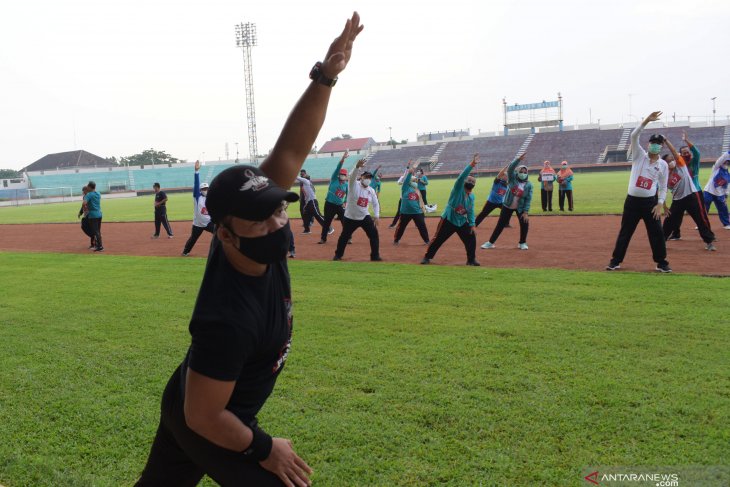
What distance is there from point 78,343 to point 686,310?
7.35 m

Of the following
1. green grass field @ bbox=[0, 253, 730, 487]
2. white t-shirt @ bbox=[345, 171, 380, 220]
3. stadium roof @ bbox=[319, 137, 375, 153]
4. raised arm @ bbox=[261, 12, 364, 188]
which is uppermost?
stadium roof @ bbox=[319, 137, 375, 153]

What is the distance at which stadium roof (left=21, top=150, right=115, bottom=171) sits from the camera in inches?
3846

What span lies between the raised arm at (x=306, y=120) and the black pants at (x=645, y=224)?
8.28 metres

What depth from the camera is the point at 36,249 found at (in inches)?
720

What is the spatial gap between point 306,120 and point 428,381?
3121mm

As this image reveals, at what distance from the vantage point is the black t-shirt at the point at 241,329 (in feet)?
6.45

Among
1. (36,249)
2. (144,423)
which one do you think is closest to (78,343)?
(144,423)

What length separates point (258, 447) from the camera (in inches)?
86.6

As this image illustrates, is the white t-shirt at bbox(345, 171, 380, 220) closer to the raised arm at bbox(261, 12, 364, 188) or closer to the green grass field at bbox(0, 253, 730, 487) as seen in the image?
the green grass field at bbox(0, 253, 730, 487)

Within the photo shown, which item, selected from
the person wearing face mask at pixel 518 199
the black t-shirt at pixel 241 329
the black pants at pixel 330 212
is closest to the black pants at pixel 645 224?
the person wearing face mask at pixel 518 199

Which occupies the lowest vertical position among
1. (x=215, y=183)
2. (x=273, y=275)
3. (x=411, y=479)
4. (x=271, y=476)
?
(x=411, y=479)

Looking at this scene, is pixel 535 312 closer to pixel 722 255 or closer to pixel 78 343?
pixel 78 343

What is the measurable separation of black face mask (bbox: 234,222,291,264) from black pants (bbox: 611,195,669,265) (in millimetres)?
9051

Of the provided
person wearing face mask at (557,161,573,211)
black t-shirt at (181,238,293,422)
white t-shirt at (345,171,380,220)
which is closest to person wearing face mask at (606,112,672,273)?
white t-shirt at (345,171,380,220)
